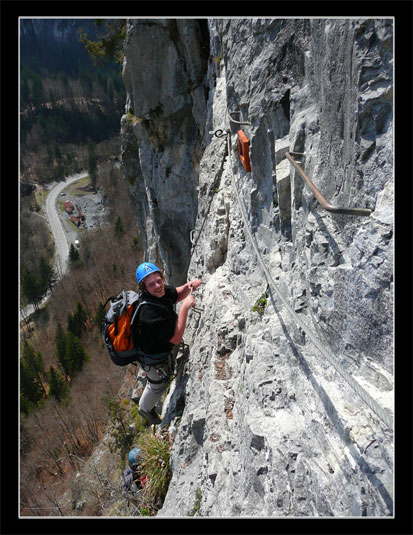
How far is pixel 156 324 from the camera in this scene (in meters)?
4.45

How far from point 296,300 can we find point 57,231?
283 feet

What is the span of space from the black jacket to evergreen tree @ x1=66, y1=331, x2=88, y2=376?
46.8 metres

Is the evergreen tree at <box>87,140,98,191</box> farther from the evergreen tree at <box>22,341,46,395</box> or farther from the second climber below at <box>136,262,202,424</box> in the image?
the second climber below at <box>136,262,202,424</box>

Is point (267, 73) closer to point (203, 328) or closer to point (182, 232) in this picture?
point (203, 328)

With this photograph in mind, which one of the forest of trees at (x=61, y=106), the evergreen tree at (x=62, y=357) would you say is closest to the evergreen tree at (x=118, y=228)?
the evergreen tree at (x=62, y=357)

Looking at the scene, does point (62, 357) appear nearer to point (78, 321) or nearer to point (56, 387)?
point (56, 387)

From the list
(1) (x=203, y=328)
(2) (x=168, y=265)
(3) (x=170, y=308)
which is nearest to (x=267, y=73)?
(3) (x=170, y=308)

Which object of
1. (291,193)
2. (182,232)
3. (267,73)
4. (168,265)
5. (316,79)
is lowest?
(168,265)

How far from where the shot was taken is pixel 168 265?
14875mm

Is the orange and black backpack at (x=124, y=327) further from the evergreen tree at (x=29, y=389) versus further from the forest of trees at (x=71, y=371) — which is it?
the evergreen tree at (x=29, y=389)

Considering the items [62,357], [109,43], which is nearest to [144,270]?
[109,43]

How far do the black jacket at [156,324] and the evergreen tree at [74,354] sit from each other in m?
46.8

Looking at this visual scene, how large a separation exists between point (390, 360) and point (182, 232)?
461 inches

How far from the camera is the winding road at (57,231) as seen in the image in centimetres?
7011
